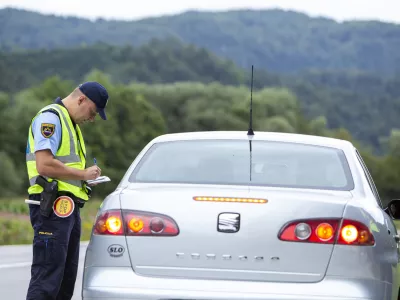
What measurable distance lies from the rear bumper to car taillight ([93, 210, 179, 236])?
194 millimetres

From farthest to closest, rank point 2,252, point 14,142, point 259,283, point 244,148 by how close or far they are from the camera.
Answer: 1. point 14,142
2. point 2,252
3. point 244,148
4. point 259,283

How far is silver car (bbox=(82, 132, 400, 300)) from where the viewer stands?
5.61m

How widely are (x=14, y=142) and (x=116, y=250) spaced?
4371 inches

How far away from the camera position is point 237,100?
5768 inches

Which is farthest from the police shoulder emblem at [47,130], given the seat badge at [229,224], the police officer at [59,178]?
the seat badge at [229,224]

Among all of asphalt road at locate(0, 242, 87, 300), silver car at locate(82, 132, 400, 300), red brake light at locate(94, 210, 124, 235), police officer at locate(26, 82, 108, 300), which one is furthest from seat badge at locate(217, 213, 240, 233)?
asphalt road at locate(0, 242, 87, 300)

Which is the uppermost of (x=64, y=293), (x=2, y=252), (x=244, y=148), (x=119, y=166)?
(x=244, y=148)

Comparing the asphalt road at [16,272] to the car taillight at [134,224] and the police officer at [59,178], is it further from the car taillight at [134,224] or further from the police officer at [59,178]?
the car taillight at [134,224]

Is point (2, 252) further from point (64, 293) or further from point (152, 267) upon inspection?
point (152, 267)

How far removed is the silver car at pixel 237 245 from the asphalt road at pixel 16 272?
4.61 meters

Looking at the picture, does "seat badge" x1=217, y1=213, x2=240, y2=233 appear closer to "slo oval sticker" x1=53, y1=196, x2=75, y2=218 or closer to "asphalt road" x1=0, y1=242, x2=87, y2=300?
"slo oval sticker" x1=53, y1=196, x2=75, y2=218

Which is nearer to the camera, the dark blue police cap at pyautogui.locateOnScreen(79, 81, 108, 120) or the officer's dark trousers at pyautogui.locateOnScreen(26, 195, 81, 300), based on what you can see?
the officer's dark trousers at pyautogui.locateOnScreen(26, 195, 81, 300)

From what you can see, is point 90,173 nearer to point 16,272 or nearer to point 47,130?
point 47,130

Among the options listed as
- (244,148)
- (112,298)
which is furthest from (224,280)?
(244,148)
